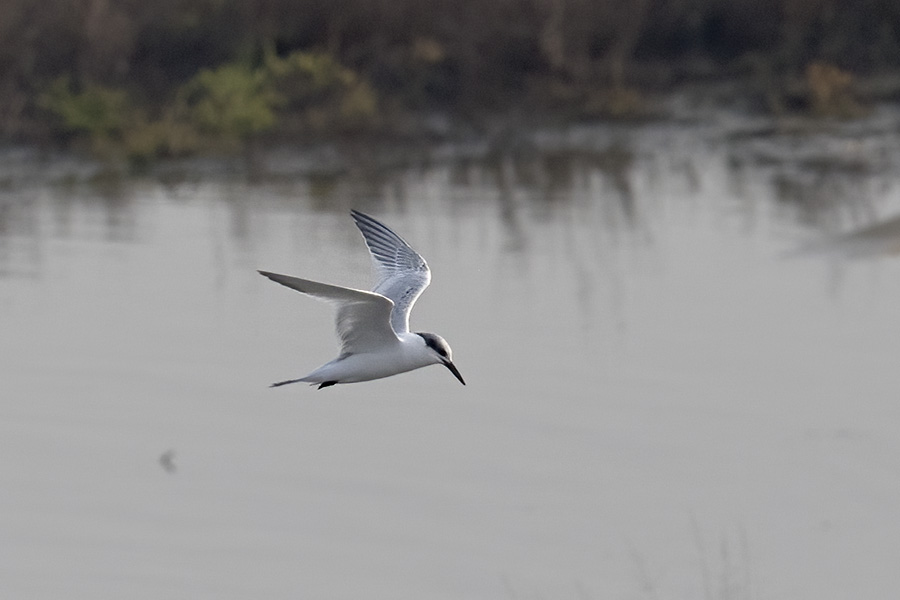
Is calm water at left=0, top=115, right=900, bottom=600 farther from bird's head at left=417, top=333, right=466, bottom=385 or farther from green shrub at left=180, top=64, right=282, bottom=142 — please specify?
bird's head at left=417, top=333, right=466, bottom=385

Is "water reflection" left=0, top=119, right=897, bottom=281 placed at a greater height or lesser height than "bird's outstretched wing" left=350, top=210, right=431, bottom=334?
lesser

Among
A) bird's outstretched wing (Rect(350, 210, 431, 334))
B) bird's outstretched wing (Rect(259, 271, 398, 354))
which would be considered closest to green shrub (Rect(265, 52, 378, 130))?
bird's outstretched wing (Rect(350, 210, 431, 334))

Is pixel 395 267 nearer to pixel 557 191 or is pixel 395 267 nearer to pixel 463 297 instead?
pixel 463 297

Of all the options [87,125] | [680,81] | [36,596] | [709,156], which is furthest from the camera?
[680,81]

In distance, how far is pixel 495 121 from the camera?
27.3 meters

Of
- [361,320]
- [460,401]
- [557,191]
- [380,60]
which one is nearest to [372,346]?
[361,320]

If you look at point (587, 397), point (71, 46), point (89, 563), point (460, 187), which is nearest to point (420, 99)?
point (460, 187)

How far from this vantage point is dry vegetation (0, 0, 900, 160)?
2445 centimetres

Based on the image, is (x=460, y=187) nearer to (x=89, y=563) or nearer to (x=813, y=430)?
(x=813, y=430)

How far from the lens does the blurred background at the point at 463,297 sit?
519 inches

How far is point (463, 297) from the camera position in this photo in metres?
18.2

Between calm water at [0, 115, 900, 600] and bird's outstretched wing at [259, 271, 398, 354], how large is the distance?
2.76m

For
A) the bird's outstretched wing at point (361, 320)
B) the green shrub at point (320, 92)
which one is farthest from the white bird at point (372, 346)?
the green shrub at point (320, 92)

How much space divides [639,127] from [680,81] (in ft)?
5.89
